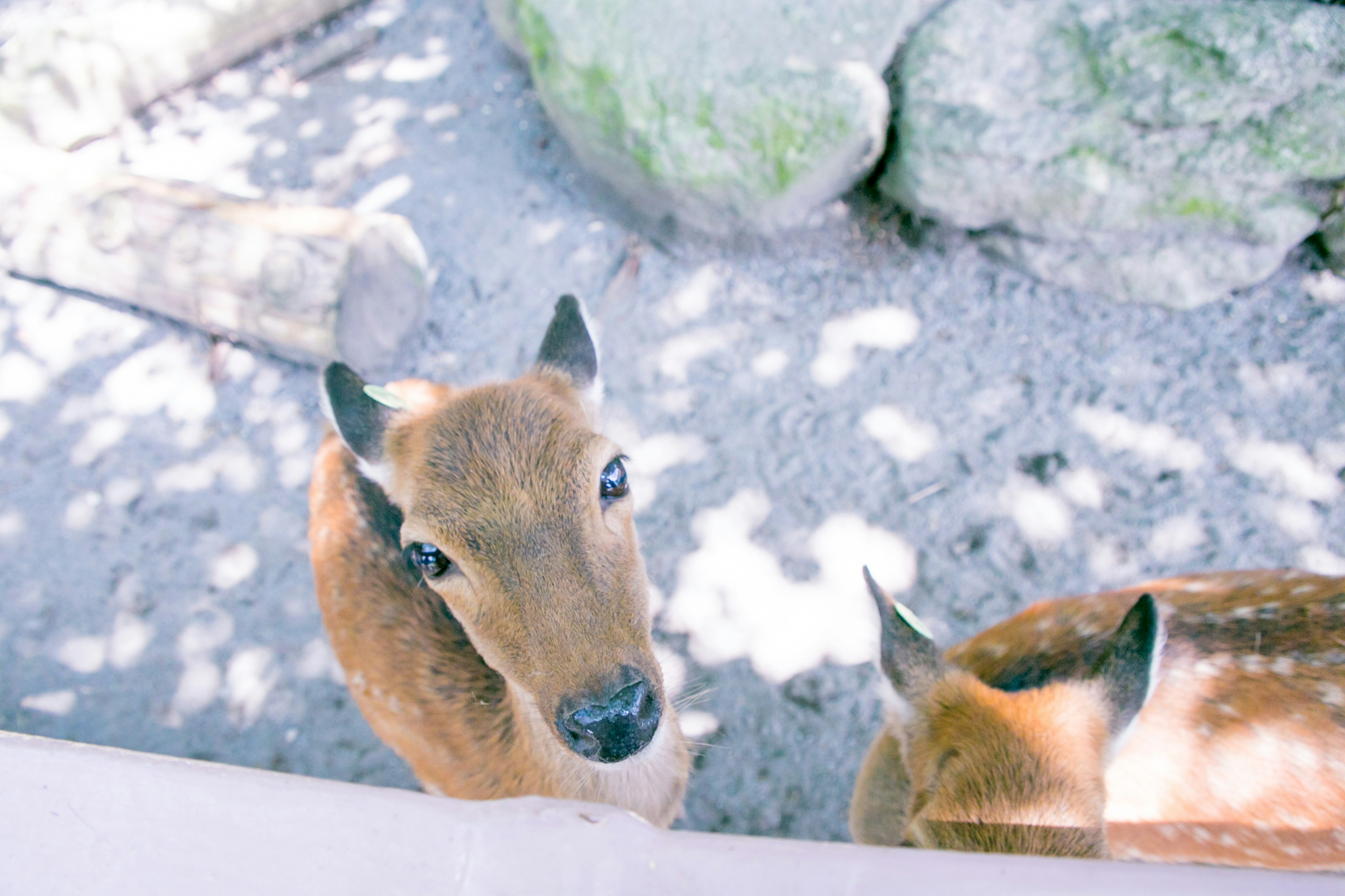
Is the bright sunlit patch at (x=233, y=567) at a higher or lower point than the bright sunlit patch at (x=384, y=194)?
lower

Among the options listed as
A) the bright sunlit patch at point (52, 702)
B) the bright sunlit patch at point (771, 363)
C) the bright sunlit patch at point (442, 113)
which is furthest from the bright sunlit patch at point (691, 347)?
the bright sunlit patch at point (52, 702)

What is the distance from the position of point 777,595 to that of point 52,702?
3.11 metres

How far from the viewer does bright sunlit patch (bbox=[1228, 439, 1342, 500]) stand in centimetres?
306

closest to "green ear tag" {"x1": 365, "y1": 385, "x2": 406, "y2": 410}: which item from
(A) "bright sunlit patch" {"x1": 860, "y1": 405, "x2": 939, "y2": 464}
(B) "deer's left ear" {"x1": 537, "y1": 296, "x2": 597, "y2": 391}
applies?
(B) "deer's left ear" {"x1": 537, "y1": 296, "x2": 597, "y2": 391}

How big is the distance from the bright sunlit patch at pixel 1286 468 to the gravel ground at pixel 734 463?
0.01 meters

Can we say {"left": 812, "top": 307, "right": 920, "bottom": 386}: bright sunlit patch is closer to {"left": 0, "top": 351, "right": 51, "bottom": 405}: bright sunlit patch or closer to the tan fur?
the tan fur

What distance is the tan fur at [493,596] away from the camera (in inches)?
62.1

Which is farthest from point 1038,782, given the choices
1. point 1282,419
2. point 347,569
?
point 1282,419

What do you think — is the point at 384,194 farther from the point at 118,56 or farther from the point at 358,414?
the point at 358,414

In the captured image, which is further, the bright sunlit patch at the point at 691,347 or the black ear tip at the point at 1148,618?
the bright sunlit patch at the point at 691,347

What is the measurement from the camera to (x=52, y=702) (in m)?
3.08

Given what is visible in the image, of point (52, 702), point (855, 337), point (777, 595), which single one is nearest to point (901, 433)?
point (855, 337)

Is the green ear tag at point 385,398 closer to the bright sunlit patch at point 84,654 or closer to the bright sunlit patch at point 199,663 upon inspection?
the bright sunlit patch at point 199,663

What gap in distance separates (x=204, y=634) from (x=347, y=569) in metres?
1.35
